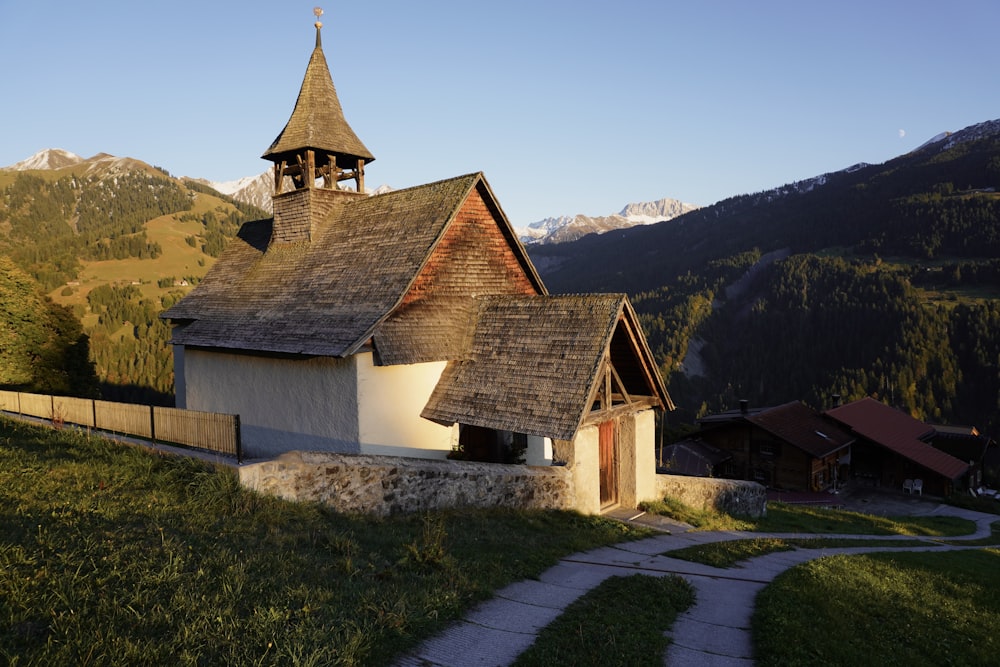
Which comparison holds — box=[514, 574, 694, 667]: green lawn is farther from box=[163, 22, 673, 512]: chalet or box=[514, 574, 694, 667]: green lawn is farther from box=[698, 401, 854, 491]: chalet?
box=[698, 401, 854, 491]: chalet

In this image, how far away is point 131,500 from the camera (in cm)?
1010

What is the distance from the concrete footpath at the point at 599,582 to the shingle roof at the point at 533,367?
3296mm

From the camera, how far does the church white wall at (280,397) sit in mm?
16438

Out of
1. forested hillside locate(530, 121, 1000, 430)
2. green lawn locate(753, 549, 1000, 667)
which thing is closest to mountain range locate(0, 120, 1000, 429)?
forested hillside locate(530, 121, 1000, 430)

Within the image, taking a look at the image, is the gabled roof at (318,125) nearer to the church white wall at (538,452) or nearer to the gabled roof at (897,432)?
the church white wall at (538,452)

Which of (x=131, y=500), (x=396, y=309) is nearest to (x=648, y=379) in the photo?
(x=396, y=309)

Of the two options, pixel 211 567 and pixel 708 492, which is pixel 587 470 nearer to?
pixel 708 492

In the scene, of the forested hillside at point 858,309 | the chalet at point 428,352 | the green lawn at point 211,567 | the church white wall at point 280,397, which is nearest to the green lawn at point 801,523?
the chalet at point 428,352

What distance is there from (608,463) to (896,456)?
45365mm

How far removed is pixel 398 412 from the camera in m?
16.6

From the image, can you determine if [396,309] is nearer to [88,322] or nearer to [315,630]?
[315,630]

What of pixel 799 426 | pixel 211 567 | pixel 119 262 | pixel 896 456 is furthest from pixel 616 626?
pixel 119 262

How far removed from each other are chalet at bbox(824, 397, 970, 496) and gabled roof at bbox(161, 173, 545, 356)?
4378 centimetres

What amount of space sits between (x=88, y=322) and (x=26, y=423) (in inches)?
4115
